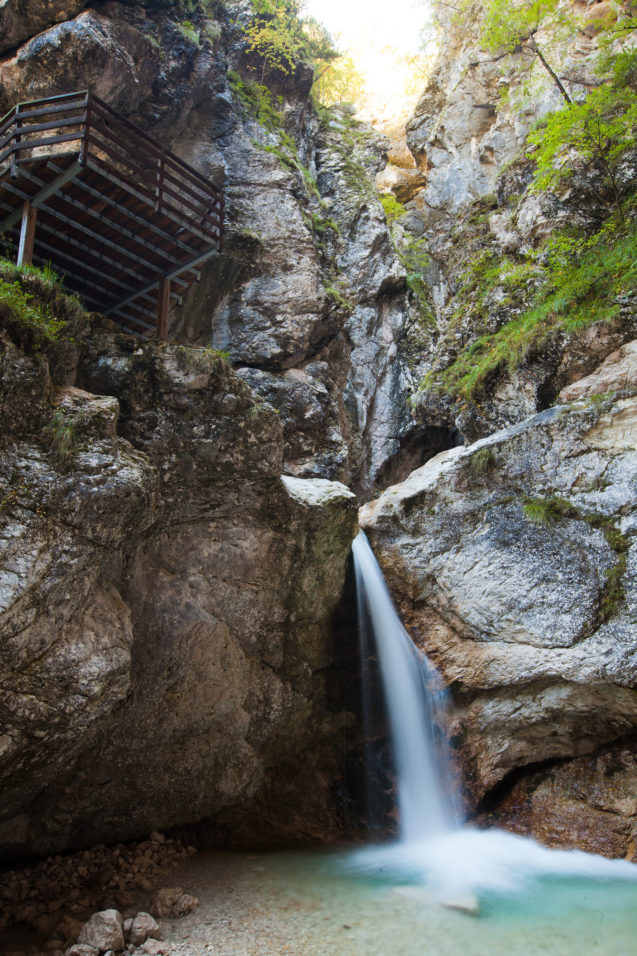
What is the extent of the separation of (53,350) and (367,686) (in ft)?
26.2

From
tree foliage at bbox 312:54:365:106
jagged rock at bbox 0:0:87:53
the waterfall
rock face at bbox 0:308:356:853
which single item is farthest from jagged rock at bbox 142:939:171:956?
tree foliage at bbox 312:54:365:106

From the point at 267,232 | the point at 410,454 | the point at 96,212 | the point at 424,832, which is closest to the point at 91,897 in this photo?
the point at 424,832

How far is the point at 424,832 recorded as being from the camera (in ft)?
32.3

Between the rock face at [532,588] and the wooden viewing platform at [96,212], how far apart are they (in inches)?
272

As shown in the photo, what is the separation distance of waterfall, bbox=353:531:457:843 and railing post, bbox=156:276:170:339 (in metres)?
6.00

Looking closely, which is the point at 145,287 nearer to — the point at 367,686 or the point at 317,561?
the point at 317,561

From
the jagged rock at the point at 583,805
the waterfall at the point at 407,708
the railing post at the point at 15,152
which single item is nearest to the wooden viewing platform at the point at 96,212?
the railing post at the point at 15,152

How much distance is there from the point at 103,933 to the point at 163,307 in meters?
10.2

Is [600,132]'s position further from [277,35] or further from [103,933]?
[103,933]

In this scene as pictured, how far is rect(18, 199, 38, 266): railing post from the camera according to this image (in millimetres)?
9945

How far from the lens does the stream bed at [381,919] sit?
5789mm

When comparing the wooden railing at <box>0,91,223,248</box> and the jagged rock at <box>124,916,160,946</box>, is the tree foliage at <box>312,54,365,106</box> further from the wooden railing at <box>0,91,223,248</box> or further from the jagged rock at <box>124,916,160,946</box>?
the jagged rock at <box>124,916,160,946</box>

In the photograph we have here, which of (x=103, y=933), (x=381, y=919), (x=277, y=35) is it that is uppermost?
(x=277, y=35)

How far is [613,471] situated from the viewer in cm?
1020
